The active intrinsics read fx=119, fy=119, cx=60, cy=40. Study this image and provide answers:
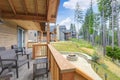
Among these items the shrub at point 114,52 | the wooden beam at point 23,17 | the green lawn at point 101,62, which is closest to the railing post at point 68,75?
the wooden beam at point 23,17

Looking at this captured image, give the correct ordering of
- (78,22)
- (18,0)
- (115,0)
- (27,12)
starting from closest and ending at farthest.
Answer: (18,0) → (27,12) → (115,0) → (78,22)

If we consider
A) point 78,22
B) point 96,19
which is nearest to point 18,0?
point 96,19

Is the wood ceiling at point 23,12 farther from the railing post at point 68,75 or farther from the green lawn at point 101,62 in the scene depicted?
the green lawn at point 101,62

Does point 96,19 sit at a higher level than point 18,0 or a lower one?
higher

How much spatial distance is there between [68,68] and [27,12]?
5.30 meters

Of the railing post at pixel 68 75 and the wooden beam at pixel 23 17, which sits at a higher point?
the wooden beam at pixel 23 17

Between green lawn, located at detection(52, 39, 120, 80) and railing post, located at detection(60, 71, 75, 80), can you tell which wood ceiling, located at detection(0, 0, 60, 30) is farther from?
green lawn, located at detection(52, 39, 120, 80)

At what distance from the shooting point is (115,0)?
718 inches

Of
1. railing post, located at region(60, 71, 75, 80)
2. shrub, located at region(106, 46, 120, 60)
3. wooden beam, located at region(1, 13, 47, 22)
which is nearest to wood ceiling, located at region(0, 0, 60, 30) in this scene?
wooden beam, located at region(1, 13, 47, 22)

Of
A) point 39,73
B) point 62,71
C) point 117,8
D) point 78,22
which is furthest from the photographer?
point 78,22

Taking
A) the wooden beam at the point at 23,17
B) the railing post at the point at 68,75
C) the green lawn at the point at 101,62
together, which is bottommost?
the green lawn at the point at 101,62

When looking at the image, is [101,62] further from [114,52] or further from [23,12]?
[23,12]

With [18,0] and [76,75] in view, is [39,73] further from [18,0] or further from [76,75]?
[18,0]

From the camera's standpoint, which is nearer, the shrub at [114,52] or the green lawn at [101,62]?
the green lawn at [101,62]
